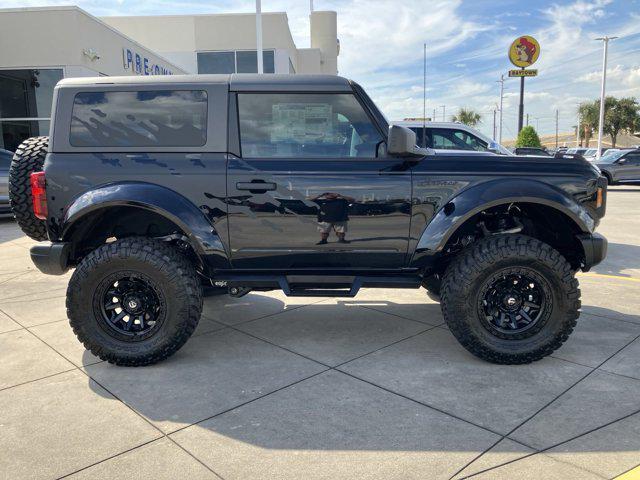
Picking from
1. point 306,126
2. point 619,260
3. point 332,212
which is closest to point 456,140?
point 619,260

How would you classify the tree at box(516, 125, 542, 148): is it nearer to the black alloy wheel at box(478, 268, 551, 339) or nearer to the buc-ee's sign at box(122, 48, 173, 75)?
the buc-ee's sign at box(122, 48, 173, 75)

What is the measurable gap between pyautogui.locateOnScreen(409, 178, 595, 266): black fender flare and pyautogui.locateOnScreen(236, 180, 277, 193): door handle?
3.78 ft

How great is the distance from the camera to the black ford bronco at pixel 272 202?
142 inches

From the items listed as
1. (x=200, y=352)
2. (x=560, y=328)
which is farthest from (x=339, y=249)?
(x=560, y=328)

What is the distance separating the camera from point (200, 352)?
4.02 m

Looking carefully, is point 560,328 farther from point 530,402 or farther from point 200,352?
point 200,352

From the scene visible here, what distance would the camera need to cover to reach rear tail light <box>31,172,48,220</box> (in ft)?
11.8

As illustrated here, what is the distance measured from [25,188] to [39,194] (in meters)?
0.30

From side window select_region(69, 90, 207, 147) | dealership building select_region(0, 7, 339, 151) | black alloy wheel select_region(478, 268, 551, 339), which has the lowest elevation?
black alloy wheel select_region(478, 268, 551, 339)

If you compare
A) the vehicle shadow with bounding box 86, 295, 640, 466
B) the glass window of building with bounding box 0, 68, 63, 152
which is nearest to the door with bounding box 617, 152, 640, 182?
the vehicle shadow with bounding box 86, 295, 640, 466

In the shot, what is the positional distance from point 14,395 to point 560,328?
373cm

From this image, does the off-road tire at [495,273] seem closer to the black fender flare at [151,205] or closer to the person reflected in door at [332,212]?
the person reflected in door at [332,212]

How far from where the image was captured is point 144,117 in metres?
3.69

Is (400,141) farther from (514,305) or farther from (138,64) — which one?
(138,64)
